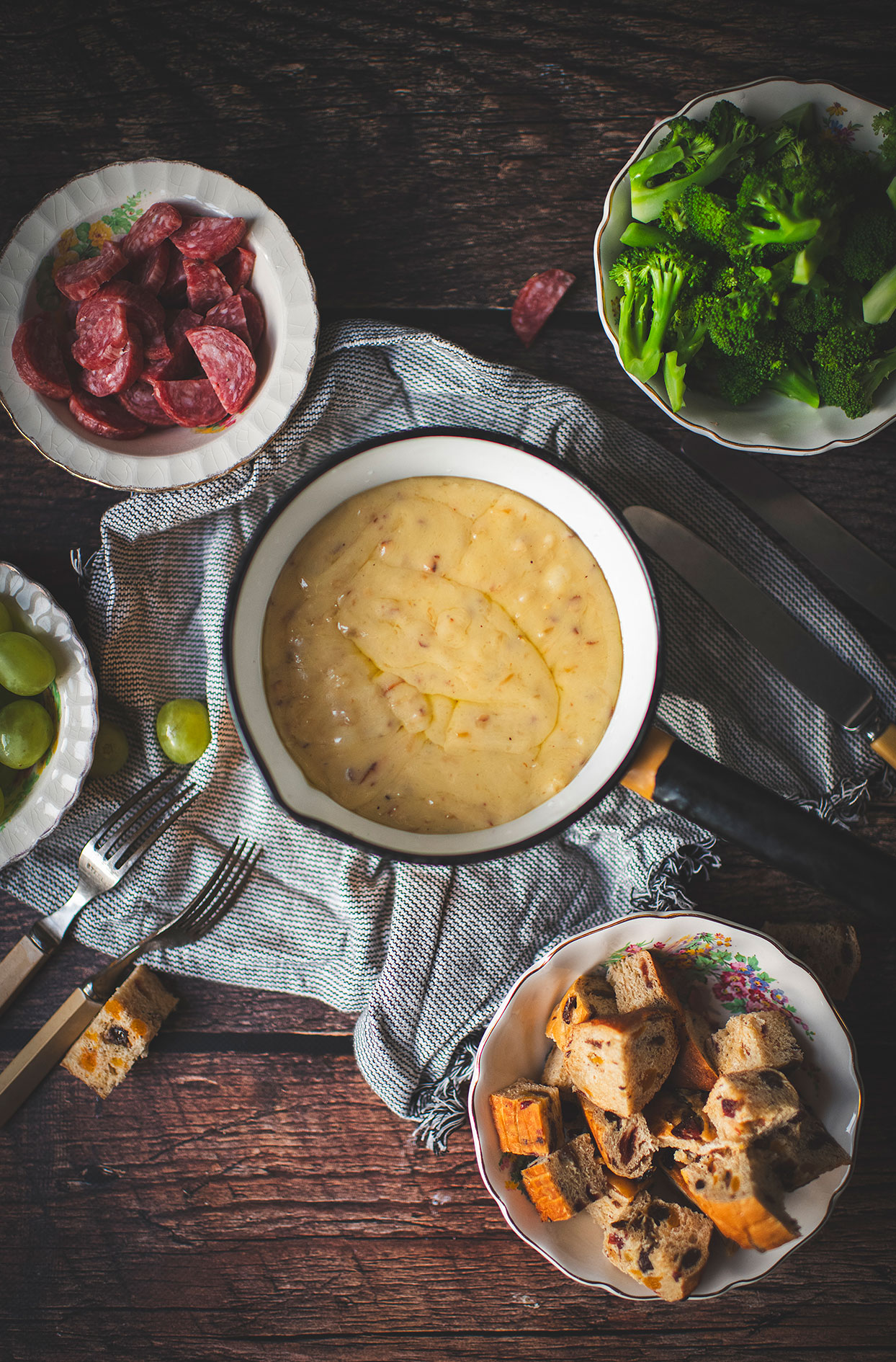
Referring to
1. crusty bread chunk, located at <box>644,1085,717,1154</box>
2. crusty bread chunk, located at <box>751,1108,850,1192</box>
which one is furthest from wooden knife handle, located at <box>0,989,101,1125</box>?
crusty bread chunk, located at <box>751,1108,850,1192</box>

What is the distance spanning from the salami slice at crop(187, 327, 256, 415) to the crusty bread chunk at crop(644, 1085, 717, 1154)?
178 cm

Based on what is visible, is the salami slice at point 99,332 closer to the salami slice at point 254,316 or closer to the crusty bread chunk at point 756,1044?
the salami slice at point 254,316

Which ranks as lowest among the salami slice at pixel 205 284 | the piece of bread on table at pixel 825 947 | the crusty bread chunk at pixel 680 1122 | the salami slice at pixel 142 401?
the crusty bread chunk at pixel 680 1122

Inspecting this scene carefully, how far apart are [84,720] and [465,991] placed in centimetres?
106

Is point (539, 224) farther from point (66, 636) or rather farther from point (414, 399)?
point (66, 636)

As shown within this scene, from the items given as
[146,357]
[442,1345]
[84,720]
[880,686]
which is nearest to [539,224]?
[146,357]

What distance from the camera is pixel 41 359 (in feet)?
5.93

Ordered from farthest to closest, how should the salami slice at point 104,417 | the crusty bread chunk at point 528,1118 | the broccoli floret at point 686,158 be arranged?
the salami slice at point 104,417
the crusty bread chunk at point 528,1118
the broccoli floret at point 686,158

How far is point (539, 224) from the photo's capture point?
1953 millimetres

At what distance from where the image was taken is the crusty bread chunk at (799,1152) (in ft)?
5.59

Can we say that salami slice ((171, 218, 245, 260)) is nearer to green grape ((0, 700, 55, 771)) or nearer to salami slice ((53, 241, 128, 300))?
salami slice ((53, 241, 128, 300))

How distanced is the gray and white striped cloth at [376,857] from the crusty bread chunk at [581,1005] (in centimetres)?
18

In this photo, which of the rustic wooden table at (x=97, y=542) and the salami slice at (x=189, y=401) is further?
the rustic wooden table at (x=97, y=542)

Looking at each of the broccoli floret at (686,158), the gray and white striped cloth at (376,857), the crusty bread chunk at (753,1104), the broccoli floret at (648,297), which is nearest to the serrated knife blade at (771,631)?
the gray and white striped cloth at (376,857)
